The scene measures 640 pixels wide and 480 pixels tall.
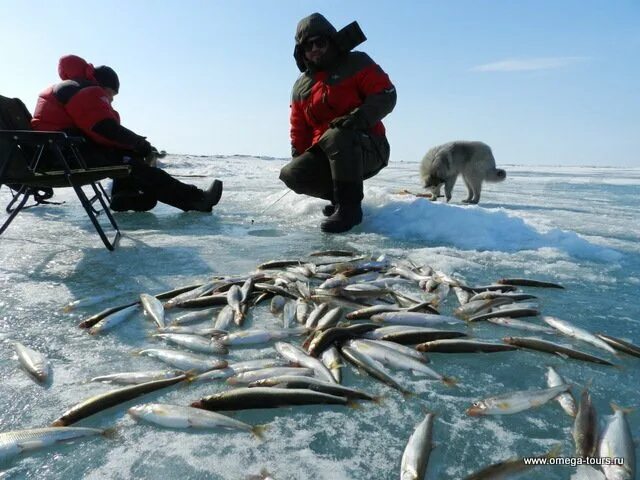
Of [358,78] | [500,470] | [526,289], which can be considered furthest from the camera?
[358,78]

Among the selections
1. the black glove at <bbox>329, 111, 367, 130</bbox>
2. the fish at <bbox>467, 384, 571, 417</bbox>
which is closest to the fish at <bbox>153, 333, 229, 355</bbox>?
the fish at <bbox>467, 384, 571, 417</bbox>

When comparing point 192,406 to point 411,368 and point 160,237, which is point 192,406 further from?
point 160,237

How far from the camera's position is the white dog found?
30.4 ft

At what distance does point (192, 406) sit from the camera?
6.09 feet

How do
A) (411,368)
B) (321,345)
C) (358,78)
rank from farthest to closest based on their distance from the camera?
(358,78)
(321,345)
(411,368)

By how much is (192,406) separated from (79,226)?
5209 millimetres

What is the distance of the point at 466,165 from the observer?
367 inches

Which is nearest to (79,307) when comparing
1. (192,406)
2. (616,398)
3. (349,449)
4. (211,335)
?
(211,335)

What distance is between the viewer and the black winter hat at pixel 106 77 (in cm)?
638

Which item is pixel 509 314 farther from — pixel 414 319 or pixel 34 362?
pixel 34 362

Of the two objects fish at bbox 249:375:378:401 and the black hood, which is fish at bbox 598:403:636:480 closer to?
fish at bbox 249:375:378:401

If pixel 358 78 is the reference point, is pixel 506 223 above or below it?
below

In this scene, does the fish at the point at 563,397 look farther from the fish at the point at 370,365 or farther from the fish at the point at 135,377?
the fish at the point at 135,377

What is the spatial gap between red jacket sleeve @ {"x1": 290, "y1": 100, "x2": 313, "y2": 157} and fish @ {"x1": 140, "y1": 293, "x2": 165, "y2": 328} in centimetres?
436
